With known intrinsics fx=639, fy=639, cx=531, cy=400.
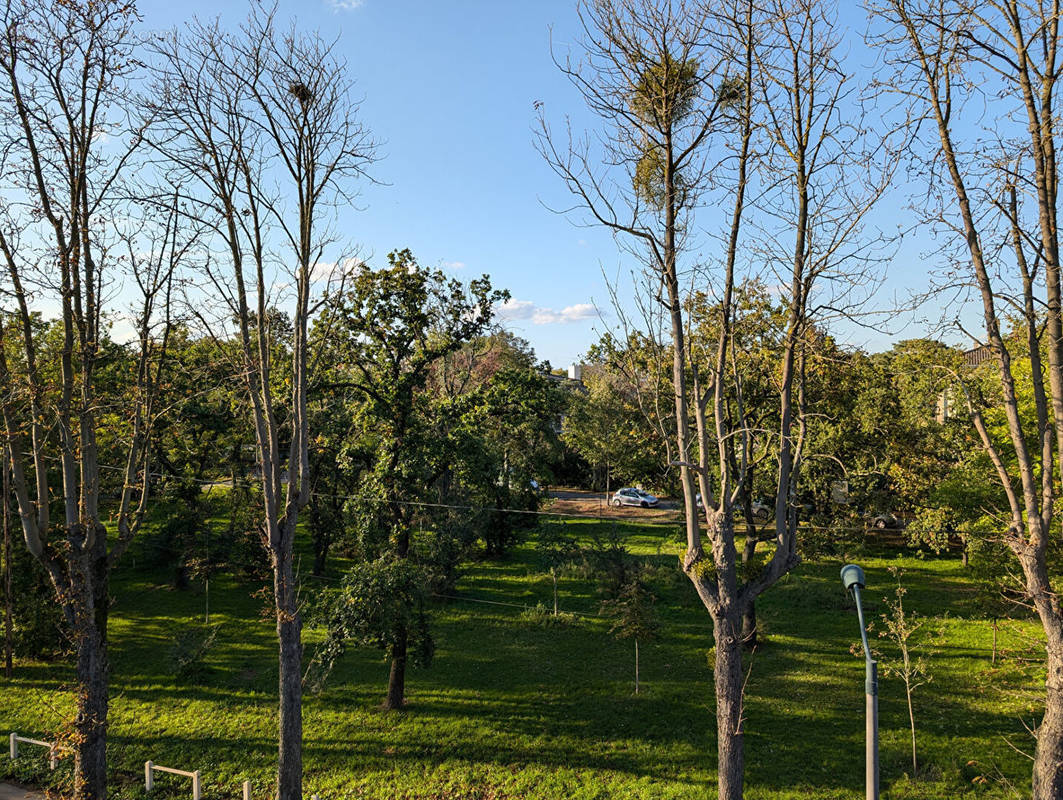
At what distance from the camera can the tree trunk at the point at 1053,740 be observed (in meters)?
7.45

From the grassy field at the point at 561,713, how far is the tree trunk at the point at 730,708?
142 inches

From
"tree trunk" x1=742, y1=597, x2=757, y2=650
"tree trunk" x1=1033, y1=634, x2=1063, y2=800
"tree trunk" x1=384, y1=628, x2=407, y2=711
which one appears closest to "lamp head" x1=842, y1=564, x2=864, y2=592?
"tree trunk" x1=1033, y1=634, x2=1063, y2=800

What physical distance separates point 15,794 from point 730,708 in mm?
12798

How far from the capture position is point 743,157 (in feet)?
25.8

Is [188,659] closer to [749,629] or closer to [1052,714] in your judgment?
[749,629]

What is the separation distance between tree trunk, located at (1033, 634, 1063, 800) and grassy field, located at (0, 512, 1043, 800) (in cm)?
130

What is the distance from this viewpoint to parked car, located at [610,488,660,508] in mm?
41375

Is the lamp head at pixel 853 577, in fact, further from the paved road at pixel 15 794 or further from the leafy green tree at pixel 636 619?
the paved road at pixel 15 794

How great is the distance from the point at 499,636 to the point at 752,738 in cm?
840

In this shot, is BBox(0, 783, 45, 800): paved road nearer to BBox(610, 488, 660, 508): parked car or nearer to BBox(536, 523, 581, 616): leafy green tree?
BBox(536, 523, 581, 616): leafy green tree

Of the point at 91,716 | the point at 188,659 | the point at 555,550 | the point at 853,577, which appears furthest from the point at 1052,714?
the point at 188,659

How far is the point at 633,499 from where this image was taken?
4156cm

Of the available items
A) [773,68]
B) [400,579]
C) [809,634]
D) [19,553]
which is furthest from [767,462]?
[19,553]

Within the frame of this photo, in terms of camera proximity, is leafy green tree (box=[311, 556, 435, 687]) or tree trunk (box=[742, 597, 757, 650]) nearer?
leafy green tree (box=[311, 556, 435, 687])
